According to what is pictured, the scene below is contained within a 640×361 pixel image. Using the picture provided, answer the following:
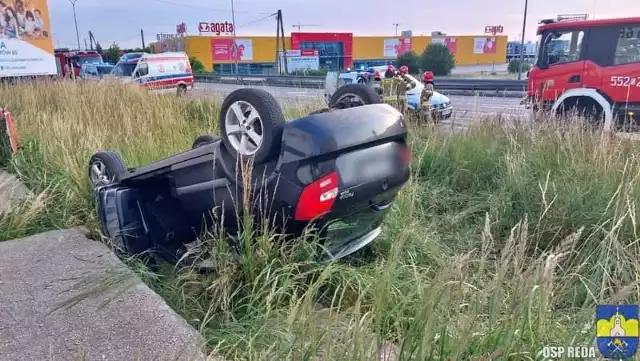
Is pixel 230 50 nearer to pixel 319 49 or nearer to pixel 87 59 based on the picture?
pixel 319 49

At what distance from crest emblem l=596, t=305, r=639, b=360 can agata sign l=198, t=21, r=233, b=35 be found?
67270mm

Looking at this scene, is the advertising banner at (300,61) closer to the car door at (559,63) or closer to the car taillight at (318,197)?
the car door at (559,63)

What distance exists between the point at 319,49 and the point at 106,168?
6322 centimetres

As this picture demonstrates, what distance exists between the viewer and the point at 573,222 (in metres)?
3.30

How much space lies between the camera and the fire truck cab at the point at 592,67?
8531 millimetres

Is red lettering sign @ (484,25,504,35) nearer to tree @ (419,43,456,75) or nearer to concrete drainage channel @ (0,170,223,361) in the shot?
tree @ (419,43,456,75)

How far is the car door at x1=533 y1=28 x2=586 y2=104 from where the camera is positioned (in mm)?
9250

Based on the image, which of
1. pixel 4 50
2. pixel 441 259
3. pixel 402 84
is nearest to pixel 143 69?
pixel 4 50

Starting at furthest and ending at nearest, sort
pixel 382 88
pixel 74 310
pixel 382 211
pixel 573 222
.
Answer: pixel 382 88 → pixel 573 222 → pixel 382 211 → pixel 74 310

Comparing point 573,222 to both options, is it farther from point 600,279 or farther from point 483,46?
point 483,46

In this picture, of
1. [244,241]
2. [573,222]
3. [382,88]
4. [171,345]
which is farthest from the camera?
[382,88]

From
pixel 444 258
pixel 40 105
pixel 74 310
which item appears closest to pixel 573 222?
pixel 444 258

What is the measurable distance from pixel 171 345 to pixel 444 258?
6.16ft

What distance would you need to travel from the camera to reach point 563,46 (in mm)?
9609
